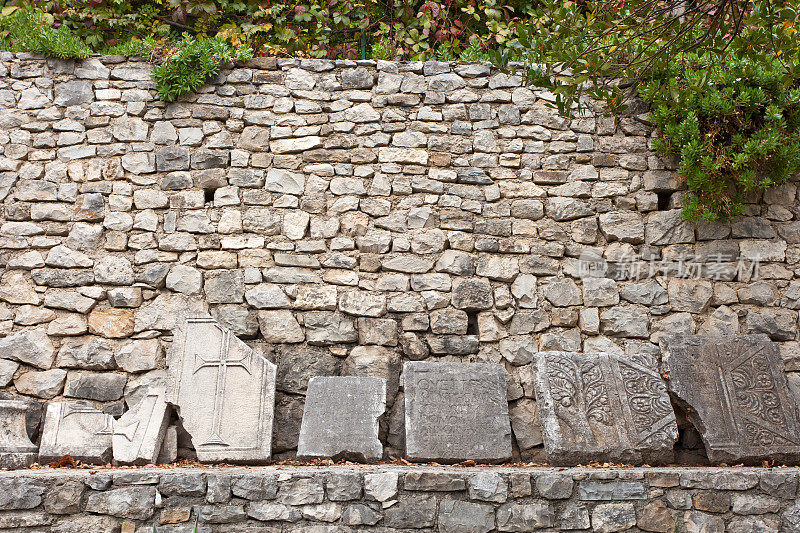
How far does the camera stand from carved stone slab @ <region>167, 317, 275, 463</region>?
354 centimetres

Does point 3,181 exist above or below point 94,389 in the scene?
above

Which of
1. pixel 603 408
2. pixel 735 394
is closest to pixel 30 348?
pixel 603 408

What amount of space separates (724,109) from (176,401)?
12.5ft

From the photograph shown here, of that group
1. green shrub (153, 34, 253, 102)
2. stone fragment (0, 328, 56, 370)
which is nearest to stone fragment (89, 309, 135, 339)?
stone fragment (0, 328, 56, 370)

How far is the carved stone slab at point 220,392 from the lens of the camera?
354 centimetres

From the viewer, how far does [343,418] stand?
3.62 meters

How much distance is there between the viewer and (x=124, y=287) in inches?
163

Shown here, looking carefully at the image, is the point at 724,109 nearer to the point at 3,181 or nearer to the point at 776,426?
the point at 776,426

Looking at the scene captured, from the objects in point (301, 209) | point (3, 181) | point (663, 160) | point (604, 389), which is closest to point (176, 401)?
point (301, 209)

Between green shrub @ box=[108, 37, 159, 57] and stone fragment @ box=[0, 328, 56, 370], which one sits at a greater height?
green shrub @ box=[108, 37, 159, 57]

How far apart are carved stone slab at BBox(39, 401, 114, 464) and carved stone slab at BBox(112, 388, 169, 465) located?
7cm

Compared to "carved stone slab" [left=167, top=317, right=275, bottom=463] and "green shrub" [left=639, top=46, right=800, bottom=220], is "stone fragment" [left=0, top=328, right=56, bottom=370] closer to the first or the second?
"carved stone slab" [left=167, top=317, right=275, bottom=463]

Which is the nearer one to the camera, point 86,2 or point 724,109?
point 724,109

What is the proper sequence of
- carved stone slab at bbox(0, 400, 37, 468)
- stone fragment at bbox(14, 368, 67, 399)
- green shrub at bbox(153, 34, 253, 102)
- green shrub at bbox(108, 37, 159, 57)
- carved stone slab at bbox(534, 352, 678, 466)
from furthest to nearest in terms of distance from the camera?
green shrub at bbox(108, 37, 159, 57), green shrub at bbox(153, 34, 253, 102), stone fragment at bbox(14, 368, 67, 399), carved stone slab at bbox(534, 352, 678, 466), carved stone slab at bbox(0, 400, 37, 468)
